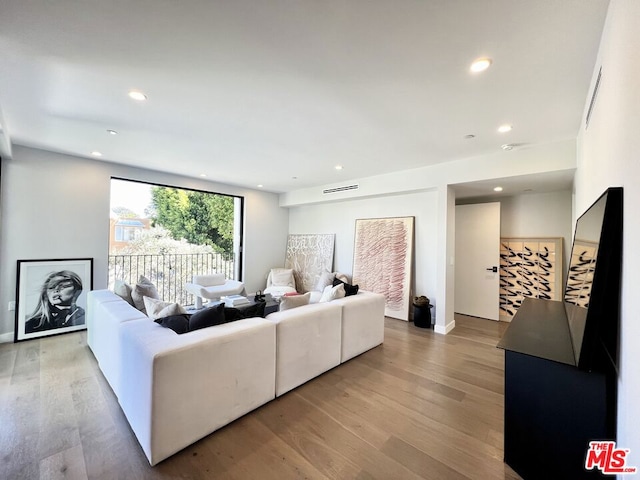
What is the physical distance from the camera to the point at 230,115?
252cm

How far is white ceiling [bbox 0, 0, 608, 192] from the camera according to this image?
1381mm

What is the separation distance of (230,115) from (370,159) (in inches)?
82.4

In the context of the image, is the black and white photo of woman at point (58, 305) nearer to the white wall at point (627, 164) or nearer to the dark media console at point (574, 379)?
the dark media console at point (574, 379)

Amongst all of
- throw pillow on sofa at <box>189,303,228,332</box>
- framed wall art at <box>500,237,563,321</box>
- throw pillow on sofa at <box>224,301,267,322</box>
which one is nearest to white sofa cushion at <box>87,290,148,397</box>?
throw pillow on sofa at <box>189,303,228,332</box>

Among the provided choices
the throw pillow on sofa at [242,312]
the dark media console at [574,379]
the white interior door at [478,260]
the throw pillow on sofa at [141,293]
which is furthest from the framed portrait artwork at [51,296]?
the white interior door at [478,260]

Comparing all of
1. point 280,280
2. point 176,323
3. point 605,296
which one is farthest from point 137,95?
point 280,280

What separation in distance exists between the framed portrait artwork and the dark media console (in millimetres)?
5249

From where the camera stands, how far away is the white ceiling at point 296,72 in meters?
1.38

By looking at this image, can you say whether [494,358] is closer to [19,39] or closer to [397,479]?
[397,479]

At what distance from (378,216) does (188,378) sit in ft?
14.1

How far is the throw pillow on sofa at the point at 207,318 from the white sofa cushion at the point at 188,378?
6 cm

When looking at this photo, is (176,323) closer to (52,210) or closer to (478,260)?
(52,210)

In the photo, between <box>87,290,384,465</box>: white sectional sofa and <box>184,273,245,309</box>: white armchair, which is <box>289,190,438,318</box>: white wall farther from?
<box>87,290,384,465</box>: white sectional sofa

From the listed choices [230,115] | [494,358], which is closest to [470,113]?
[230,115]
